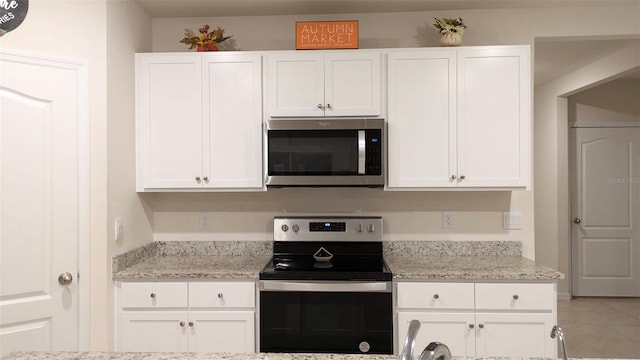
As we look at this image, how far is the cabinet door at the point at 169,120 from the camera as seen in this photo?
8.28 feet

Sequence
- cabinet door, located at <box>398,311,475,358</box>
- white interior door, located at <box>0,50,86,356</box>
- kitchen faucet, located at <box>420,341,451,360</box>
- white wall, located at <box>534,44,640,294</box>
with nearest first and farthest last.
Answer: kitchen faucet, located at <box>420,341,451,360</box>, white interior door, located at <box>0,50,86,356</box>, cabinet door, located at <box>398,311,475,358</box>, white wall, located at <box>534,44,640,294</box>

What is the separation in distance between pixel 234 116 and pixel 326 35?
29.7 inches

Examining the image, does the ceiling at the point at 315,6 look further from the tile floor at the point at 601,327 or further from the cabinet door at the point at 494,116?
the tile floor at the point at 601,327

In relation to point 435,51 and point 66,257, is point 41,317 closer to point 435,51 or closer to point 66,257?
point 66,257

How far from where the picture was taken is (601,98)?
4.66 metres

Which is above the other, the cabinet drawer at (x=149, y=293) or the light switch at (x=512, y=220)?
the light switch at (x=512, y=220)

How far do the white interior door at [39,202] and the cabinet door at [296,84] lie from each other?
41.6 inches

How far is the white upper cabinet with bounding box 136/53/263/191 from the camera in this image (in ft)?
8.22

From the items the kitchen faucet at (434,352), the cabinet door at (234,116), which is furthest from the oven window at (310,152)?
the kitchen faucet at (434,352)

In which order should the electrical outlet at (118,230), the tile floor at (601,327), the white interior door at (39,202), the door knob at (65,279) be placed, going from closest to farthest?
1. the white interior door at (39,202)
2. the door knob at (65,279)
3. the electrical outlet at (118,230)
4. the tile floor at (601,327)

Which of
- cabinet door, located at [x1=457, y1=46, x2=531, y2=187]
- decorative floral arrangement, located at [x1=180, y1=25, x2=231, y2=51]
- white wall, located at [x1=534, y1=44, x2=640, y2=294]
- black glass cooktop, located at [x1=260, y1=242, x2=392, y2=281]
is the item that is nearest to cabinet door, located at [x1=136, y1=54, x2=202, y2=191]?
decorative floral arrangement, located at [x1=180, y1=25, x2=231, y2=51]

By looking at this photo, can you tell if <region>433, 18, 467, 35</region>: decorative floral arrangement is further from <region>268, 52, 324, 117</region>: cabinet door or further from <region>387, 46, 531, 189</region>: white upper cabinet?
<region>268, 52, 324, 117</region>: cabinet door

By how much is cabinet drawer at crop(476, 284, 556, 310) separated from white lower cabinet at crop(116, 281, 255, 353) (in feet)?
4.20

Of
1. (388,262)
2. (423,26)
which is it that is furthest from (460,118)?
(388,262)
